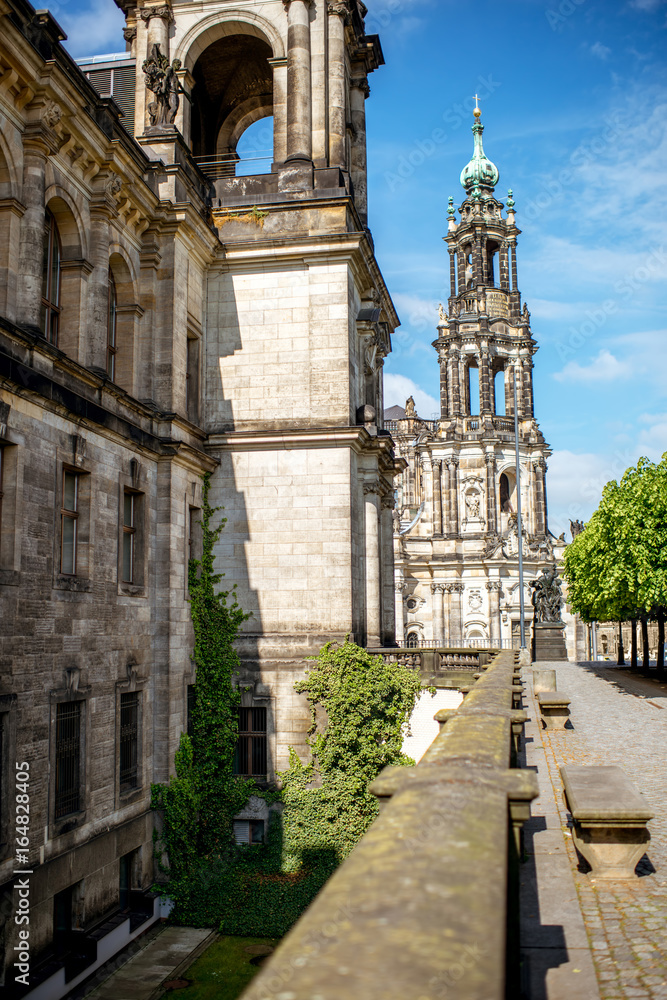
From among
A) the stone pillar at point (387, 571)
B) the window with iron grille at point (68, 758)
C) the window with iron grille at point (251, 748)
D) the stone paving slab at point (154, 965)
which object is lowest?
the stone paving slab at point (154, 965)

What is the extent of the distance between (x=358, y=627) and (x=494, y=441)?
57342 millimetres

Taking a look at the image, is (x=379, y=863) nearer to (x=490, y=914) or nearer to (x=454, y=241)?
(x=490, y=914)

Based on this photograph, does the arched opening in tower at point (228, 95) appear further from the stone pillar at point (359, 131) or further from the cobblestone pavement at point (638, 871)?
the cobblestone pavement at point (638, 871)

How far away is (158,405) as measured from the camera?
784 inches

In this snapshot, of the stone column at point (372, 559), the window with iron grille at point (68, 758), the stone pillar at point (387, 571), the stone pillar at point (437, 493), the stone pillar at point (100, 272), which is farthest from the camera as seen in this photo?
the stone pillar at point (437, 493)

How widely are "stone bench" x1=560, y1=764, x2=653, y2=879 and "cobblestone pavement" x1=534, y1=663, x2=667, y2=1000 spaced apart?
0.49 ft

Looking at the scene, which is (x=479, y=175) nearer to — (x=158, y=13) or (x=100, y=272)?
(x=158, y=13)

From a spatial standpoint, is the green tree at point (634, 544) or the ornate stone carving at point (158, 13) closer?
the ornate stone carving at point (158, 13)

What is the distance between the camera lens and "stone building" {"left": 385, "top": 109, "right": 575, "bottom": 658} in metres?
76.8

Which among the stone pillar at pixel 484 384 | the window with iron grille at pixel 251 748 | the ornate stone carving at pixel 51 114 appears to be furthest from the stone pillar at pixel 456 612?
the ornate stone carving at pixel 51 114

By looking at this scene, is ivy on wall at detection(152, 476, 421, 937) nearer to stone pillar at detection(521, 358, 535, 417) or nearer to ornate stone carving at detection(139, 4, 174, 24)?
ornate stone carving at detection(139, 4, 174, 24)

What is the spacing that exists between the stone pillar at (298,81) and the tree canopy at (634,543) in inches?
657

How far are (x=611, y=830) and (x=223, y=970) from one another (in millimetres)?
11823

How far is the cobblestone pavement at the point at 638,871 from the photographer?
17.1 ft
